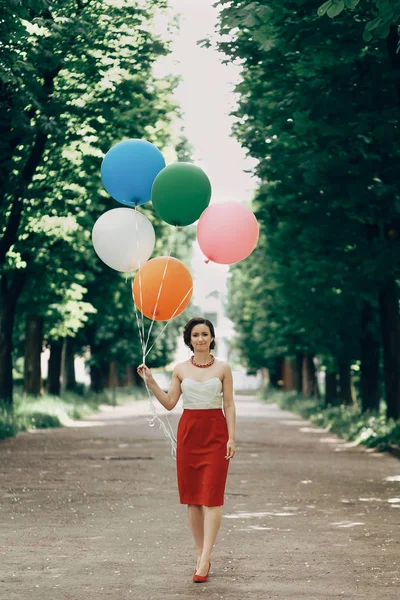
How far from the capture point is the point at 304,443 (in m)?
28.0

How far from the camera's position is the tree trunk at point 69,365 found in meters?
46.5

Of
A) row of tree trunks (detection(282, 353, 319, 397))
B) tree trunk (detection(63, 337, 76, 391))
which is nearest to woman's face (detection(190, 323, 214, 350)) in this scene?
tree trunk (detection(63, 337, 76, 391))

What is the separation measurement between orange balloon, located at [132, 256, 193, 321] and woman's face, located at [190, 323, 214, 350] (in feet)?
2.57

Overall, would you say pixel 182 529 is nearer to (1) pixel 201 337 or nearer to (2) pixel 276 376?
(1) pixel 201 337

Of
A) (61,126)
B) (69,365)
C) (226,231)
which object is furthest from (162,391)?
(69,365)

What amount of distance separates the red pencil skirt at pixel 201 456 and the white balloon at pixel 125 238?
1.87 meters

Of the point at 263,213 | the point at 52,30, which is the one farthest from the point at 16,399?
the point at 52,30

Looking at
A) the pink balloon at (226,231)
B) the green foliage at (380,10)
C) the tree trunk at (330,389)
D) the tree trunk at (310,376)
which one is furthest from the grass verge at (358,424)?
the pink balloon at (226,231)

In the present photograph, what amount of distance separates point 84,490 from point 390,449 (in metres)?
9.68

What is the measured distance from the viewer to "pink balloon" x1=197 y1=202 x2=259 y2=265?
9.90m

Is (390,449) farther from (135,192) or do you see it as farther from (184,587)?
(184,587)

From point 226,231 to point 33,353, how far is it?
27.8m

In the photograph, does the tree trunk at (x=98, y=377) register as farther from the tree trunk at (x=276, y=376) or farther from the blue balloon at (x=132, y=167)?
the blue balloon at (x=132, y=167)

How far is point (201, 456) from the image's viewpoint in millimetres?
8789
